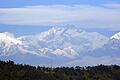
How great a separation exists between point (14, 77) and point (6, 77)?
450 cm

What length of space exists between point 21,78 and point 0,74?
8.23m

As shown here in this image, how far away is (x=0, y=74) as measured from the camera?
199 meters

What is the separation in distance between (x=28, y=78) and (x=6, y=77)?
979 cm

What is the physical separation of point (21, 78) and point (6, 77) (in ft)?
22.5

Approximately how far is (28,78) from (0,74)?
10.7 meters

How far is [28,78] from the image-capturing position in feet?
655

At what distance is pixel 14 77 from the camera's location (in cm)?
19725

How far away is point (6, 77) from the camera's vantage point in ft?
635

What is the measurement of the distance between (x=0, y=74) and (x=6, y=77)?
6.01 meters

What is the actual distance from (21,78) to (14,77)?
107 inches

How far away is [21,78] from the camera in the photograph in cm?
19800
